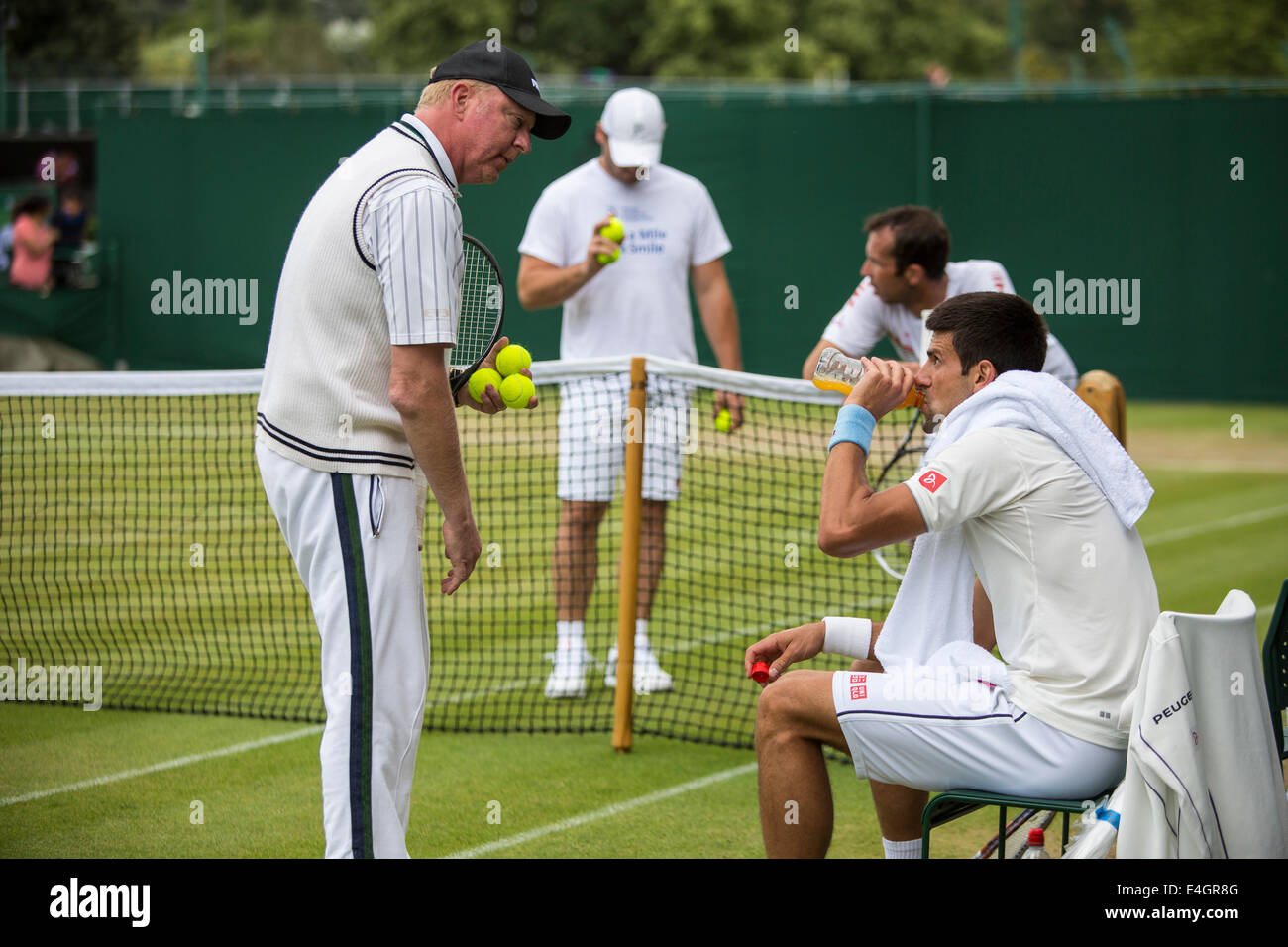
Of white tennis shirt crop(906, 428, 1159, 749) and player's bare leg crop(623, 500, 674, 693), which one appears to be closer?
white tennis shirt crop(906, 428, 1159, 749)

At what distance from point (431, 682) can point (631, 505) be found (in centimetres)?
156

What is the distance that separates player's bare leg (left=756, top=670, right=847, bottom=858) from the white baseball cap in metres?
3.70

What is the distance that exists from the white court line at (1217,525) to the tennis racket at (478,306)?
263 inches

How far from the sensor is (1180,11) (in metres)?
38.3

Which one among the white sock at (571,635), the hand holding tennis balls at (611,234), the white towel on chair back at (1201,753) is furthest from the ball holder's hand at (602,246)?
the white towel on chair back at (1201,753)

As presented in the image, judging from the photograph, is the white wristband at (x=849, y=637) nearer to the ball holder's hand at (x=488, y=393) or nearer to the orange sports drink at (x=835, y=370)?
the orange sports drink at (x=835, y=370)

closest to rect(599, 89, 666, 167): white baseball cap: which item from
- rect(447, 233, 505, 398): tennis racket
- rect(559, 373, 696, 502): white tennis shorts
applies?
rect(559, 373, 696, 502): white tennis shorts

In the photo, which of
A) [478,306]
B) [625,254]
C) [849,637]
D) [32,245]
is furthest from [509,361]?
[32,245]

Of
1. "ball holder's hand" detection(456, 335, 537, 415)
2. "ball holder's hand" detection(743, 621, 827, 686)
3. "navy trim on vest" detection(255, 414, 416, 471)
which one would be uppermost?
"ball holder's hand" detection(456, 335, 537, 415)

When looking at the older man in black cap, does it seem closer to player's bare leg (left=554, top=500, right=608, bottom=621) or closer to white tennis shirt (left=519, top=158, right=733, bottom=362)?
player's bare leg (left=554, top=500, right=608, bottom=621)

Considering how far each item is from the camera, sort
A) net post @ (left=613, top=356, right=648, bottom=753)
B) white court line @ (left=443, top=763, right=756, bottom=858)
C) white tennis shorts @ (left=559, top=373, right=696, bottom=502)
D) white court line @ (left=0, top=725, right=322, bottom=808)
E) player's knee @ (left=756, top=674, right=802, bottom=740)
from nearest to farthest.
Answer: player's knee @ (left=756, top=674, right=802, bottom=740) < white court line @ (left=443, top=763, right=756, bottom=858) < white court line @ (left=0, top=725, right=322, bottom=808) < net post @ (left=613, top=356, right=648, bottom=753) < white tennis shorts @ (left=559, top=373, right=696, bottom=502)

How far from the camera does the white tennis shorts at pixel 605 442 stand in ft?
21.5

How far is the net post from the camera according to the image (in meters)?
5.90
